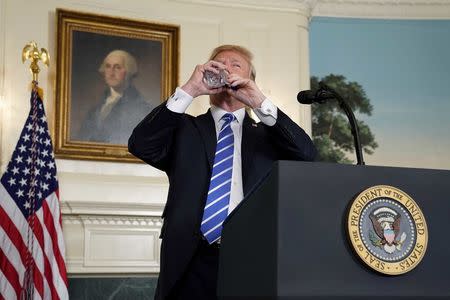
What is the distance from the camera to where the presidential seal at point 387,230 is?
5.43ft

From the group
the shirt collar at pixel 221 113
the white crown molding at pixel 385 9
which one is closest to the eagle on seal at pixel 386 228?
the shirt collar at pixel 221 113

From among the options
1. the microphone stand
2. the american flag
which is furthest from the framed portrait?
the microphone stand

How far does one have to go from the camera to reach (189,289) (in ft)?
8.83

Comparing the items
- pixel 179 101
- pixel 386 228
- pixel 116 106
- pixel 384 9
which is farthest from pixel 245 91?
pixel 384 9

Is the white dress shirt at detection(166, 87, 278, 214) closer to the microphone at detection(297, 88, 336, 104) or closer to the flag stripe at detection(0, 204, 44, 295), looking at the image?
the microphone at detection(297, 88, 336, 104)

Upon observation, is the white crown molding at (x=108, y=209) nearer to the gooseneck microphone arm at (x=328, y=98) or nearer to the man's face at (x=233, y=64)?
the man's face at (x=233, y=64)

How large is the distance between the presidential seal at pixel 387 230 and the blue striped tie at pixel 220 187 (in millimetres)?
1055

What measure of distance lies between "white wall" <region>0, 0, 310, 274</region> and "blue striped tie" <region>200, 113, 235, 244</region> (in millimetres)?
3453

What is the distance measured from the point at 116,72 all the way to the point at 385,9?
9.63ft

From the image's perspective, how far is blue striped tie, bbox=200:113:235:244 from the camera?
106 inches

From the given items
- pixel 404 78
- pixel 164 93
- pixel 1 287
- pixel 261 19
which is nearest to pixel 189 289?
pixel 1 287

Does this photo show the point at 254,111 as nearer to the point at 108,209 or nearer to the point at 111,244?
the point at 108,209

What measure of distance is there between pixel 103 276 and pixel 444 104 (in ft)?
12.6

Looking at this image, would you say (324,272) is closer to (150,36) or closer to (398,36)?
(150,36)
